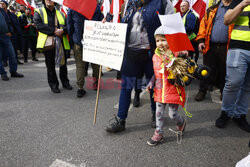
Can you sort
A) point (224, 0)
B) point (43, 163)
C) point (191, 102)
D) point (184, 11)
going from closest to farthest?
point (43, 163)
point (224, 0)
point (191, 102)
point (184, 11)

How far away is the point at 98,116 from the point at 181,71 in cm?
161

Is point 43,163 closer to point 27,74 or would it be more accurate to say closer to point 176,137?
point 176,137

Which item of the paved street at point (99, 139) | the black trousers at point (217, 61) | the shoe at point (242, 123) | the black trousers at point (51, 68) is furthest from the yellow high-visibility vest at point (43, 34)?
the shoe at point (242, 123)

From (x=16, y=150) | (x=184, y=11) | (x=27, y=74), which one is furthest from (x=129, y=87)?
(x=27, y=74)

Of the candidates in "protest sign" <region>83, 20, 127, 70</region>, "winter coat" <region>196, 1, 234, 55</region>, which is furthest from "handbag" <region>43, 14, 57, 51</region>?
"winter coat" <region>196, 1, 234, 55</region>

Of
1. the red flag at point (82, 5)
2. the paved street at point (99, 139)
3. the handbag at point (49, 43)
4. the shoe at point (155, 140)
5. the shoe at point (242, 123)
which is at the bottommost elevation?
the paved street at point (99, 139)

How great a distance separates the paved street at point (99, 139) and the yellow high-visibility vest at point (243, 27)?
4.19 ft

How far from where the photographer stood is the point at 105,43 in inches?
89.9

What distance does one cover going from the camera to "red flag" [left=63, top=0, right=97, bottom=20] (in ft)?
7.35

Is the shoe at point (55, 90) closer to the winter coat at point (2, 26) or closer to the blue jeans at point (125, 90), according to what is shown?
the blue jeans at point (125, 90)

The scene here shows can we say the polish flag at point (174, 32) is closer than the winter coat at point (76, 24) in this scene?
Yes

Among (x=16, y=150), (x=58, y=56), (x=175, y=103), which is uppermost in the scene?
(x=58, y=56)

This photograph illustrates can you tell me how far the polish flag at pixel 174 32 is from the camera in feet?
5.40

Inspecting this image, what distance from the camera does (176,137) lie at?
226 cm
